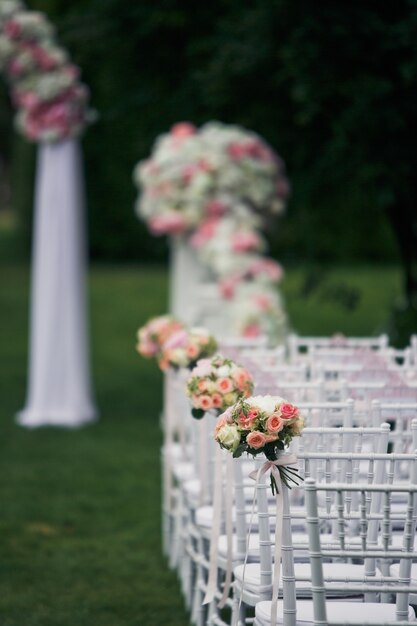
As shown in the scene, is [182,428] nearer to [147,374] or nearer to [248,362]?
[248,362]

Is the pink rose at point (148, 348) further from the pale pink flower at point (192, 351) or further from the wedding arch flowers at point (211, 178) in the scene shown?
the wedding arch flowers at point (211, 178)

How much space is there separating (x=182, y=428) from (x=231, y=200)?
409 cm

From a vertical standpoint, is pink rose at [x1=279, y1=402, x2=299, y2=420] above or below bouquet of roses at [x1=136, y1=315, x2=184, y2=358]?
below

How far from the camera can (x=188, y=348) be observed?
19.1 feet

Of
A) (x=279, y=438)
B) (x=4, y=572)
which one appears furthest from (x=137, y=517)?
(x=279, y=438)

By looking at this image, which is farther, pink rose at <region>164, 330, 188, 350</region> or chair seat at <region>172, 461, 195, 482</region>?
chair seat at <region>172, 461, 195, 482</region>

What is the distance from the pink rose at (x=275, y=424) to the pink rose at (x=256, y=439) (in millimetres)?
32

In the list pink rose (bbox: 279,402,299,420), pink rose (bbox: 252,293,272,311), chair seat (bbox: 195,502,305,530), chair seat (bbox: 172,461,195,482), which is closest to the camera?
pink rose (bbox: 279,402,299,420)

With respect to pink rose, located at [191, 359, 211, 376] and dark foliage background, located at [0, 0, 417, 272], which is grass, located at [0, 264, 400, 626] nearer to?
dark foliage background, located at [0, 0, 417, 272]

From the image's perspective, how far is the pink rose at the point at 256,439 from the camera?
12.4 feet

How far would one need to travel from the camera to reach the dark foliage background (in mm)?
8352

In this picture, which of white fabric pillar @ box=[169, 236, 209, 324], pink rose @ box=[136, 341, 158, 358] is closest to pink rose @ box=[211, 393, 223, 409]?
pink rose @ box=[136, 341, 158, 358]

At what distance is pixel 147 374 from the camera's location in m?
13.8

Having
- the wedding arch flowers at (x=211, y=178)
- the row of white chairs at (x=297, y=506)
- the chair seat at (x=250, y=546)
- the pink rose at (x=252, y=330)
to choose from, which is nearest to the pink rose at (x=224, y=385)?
the row of white chairs at (x=297, y=506)
